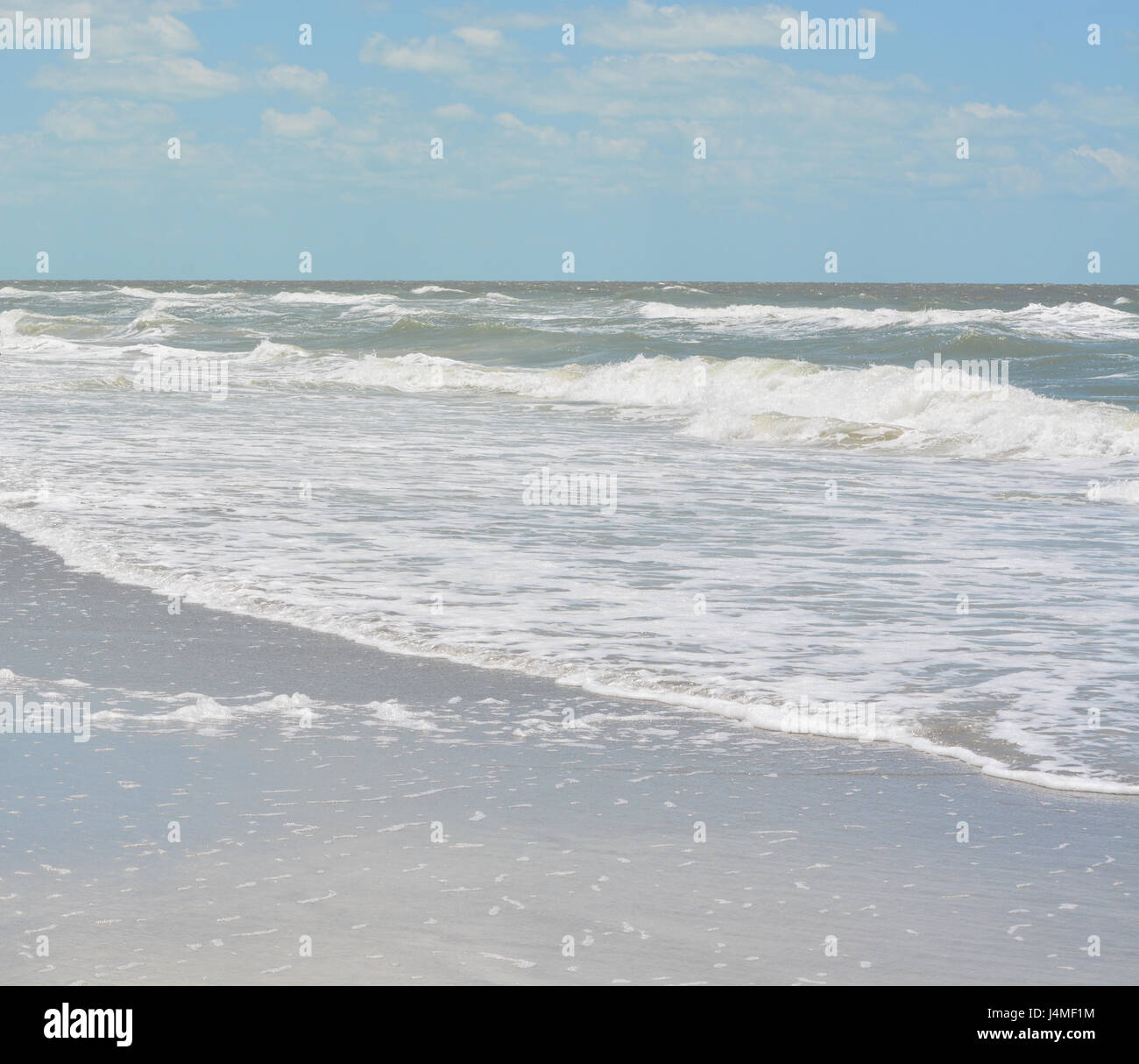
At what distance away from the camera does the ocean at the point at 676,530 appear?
17.6 feet

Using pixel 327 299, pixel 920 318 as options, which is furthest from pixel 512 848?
pixel 327 299

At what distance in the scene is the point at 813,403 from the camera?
1930cm

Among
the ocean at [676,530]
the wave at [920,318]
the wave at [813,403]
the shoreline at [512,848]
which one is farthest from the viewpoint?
the wave at [920,318]

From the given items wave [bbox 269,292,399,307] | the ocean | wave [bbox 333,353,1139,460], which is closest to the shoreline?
the ocean

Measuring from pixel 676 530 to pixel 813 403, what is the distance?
35.8 feet

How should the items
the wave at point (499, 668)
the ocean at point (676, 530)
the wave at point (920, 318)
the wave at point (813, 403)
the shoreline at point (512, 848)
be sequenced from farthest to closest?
the wave at point (920, 318), the wave at point (813, 403), the ocean at point (676, 530), the wave at point (499, 668), the shoreline at point (512, 848)

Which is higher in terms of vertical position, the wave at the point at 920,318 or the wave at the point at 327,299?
the wave at the point at 327,299

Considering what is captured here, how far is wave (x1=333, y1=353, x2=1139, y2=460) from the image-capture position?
48.3 ft

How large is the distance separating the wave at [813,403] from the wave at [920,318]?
14.5 metres

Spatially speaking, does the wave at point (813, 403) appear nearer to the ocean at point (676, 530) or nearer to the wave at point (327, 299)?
the ocean at point (676, 530)

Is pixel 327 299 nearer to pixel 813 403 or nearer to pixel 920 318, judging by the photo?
pixel 920 318

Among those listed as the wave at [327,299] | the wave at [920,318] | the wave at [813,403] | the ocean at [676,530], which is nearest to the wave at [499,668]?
the ocean at [676,530]

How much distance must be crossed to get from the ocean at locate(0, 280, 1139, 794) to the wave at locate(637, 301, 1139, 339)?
13.2 metres

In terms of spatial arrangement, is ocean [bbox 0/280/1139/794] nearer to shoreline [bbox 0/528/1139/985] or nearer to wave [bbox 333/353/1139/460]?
wave [bbox 333/353/1139/460]
